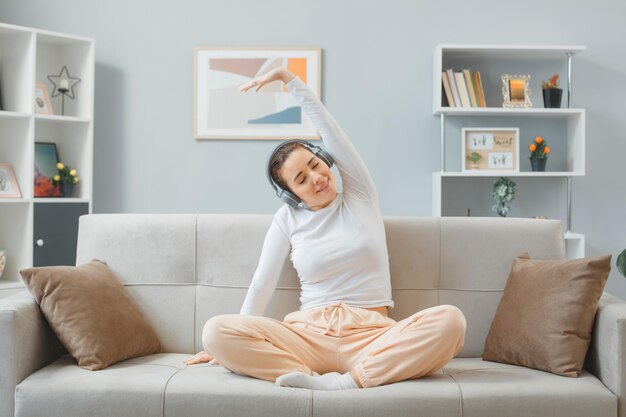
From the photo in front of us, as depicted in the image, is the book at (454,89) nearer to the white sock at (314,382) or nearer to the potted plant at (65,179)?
the potted plant at (65,179)

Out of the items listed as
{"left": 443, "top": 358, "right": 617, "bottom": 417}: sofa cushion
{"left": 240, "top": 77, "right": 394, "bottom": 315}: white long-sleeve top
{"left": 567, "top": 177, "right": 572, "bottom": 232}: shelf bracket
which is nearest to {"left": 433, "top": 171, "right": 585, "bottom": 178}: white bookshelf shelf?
{"left": 567, "top": 177, "right": 572, "bottom": 232}: shelf bracket

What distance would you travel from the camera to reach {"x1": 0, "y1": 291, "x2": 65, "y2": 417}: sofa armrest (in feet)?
6.86

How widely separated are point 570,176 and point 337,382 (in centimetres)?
245

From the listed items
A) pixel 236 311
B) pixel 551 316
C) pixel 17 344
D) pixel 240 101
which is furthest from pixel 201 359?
pixel 240 101

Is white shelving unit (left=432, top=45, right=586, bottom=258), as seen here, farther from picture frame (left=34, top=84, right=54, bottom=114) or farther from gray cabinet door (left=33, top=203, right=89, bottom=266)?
picture frame (left=34, top=84, right=54, bottom=114)

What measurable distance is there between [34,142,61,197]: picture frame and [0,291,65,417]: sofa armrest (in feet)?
5.89

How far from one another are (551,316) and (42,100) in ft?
9.76

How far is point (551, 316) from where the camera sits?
223 centimetres

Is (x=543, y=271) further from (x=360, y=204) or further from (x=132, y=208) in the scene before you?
(x=132, y=208)

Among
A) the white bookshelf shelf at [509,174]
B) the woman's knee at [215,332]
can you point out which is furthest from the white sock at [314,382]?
the white bookshelf shelf at [509,174]

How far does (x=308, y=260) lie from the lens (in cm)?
239

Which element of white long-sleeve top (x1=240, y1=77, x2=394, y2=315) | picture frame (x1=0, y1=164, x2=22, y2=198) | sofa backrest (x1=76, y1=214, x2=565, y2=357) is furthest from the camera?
picture frame (x1=0, y1=164, x2=22, y2=198)

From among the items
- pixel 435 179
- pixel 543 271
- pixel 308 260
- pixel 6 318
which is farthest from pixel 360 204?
pixel 435 179

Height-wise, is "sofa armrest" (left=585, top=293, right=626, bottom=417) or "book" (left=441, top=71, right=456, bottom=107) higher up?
"book" (left=441, top=71, right=456, bottom=107)
